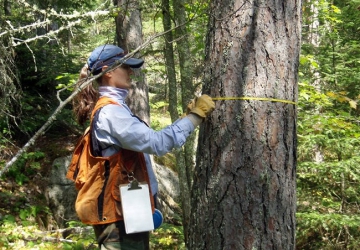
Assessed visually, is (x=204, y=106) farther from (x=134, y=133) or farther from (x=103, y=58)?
(x=103, y=58)

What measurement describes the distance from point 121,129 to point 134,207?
20.7 inches

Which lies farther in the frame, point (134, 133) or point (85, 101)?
point (85, 101)

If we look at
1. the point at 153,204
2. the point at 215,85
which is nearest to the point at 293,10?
the point at 215,85

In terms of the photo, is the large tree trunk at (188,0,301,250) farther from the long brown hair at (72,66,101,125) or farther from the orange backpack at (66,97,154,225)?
the long brown hair at (72,66,101,125)

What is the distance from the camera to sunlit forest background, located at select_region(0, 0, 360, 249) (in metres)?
4.88

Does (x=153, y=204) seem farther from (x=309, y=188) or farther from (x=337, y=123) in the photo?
(x=309, y=188)

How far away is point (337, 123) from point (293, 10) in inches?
101

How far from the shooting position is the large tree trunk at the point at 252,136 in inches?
93.9

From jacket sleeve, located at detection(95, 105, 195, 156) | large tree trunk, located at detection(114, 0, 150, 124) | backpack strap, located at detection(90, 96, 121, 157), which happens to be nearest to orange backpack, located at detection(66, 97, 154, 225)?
backpack strap, located at detection(90, 96, 121, 157)

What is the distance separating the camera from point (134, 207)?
2.57 meters

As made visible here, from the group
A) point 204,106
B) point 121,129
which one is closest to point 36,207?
point 121,129

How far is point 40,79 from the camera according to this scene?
9.86 metres

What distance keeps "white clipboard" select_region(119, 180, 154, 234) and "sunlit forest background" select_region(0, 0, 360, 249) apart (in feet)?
2.67

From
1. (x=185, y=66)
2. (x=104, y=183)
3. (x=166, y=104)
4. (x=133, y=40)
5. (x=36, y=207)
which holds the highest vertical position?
(x=133, y=40)
